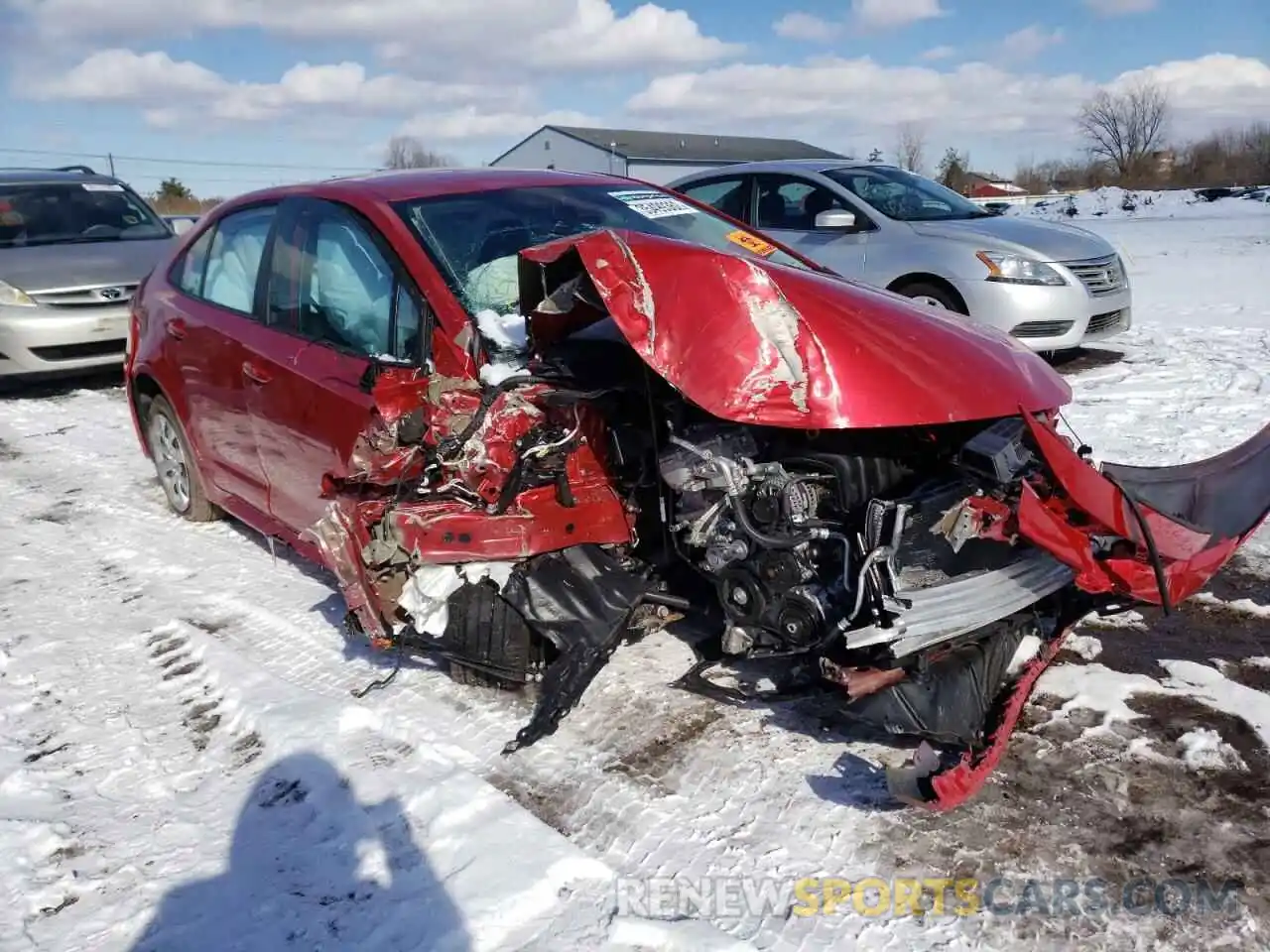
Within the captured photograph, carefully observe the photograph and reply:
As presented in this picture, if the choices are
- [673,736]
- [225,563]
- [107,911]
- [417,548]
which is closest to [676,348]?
[417,548]

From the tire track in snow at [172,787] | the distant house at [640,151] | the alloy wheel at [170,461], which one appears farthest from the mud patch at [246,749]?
the distant house at [640,151]

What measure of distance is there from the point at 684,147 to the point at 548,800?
51261mm

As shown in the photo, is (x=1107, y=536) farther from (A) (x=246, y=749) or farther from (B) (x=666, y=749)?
(A) (x=246, y=749)

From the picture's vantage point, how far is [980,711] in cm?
262

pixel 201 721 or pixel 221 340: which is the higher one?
pixel 221 340

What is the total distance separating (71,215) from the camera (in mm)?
9312

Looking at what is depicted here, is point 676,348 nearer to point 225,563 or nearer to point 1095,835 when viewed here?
point 1095,835

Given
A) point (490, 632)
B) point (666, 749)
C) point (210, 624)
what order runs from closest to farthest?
point (666, 749)
point (490, 632)
point (210, 624)

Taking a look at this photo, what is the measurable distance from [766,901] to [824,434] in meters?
1.25

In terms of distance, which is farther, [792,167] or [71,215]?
[71,215]

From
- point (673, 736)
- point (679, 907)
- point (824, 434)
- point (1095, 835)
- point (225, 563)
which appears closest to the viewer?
point (679, 907)

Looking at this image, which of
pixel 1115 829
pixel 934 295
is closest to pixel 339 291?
pixel 1115 829

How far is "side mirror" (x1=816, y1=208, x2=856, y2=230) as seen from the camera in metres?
6.96

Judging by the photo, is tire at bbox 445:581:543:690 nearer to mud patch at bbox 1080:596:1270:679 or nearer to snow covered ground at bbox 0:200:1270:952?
snow covered ground at bbox 0:200:1270:952
